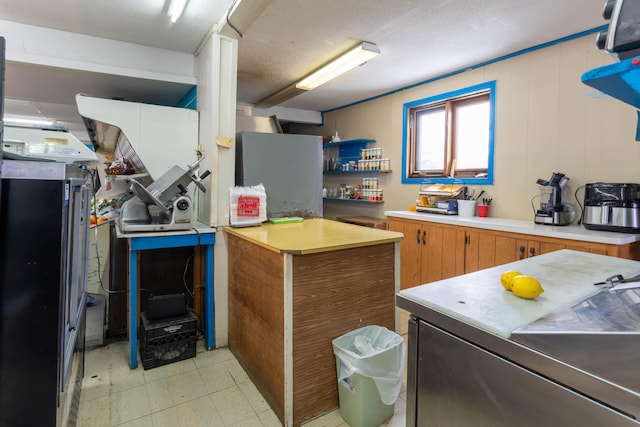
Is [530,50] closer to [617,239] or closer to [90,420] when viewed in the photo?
[617,239]

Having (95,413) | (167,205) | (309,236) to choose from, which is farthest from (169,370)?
(309,236)

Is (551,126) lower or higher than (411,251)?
higher

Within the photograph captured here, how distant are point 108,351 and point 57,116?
18.1ft

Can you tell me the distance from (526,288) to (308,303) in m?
1.13

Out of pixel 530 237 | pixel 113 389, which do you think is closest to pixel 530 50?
pixel 530 237

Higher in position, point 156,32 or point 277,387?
point 156,32

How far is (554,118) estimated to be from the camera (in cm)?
311

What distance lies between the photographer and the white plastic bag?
2.62 m

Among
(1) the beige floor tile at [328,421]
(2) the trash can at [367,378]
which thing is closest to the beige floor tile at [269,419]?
(1) the beige floor tile at [328,421]

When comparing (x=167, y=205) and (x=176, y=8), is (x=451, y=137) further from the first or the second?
(x=167, y=205)

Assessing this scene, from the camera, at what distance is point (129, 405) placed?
2.03m

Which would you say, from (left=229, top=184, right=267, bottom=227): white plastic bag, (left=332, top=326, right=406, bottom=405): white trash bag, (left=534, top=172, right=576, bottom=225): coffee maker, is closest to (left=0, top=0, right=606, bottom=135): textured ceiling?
(left=534, top=172, right=576, bottom=225): coffee maker

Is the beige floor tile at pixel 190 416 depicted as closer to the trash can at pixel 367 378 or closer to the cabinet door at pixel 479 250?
the trash can at pixel 367 378

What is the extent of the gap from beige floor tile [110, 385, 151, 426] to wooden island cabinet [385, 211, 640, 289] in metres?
2.77
